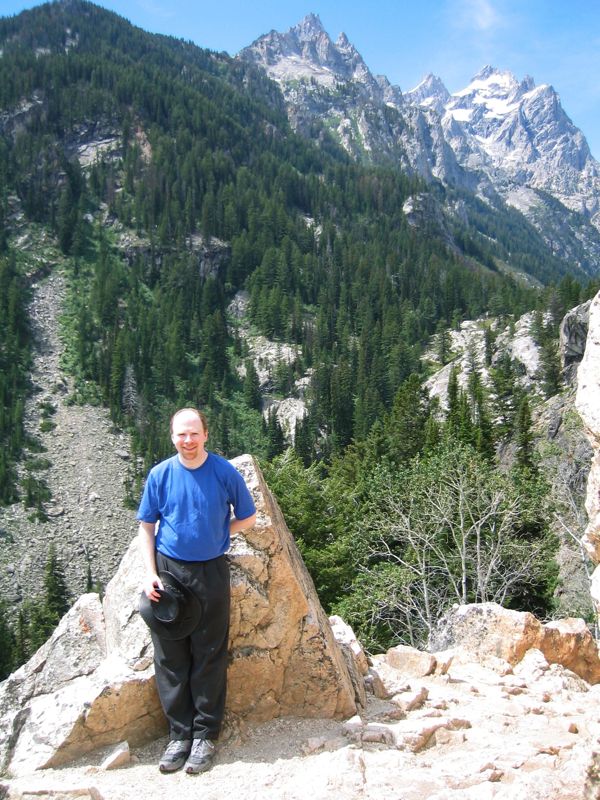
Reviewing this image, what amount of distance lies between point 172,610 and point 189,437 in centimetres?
171

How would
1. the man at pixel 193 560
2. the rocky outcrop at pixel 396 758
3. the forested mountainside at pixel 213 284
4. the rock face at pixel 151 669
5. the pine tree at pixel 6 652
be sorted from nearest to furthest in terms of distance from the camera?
the rocky outcrop at pixel 396 758
the man at pixel 193 560
the rock face at pixel 151 669
the pine tree at pixel 6 652
the forested mountainside at pixel 213 284

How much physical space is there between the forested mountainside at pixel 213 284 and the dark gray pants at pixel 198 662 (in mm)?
26310

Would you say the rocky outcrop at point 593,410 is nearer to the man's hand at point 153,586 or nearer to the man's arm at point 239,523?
the man's arm at point 239,523

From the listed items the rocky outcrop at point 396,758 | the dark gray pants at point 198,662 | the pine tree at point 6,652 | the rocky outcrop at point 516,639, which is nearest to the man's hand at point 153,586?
the dark gray pants at point 198,662

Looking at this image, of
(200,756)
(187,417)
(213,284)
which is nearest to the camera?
(200,756)

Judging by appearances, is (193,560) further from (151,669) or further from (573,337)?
(573,337)

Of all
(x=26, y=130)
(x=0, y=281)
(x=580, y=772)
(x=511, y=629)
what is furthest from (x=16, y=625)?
(x=26, y=130)

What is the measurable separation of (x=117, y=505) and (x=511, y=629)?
80158mm

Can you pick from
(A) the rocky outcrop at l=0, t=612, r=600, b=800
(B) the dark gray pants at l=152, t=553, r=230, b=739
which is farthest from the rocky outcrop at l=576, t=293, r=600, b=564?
(B) the dark gray pants at l=152, t=553, r=230, b=739

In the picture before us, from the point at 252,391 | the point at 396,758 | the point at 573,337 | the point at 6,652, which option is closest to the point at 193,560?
the point at 396,758

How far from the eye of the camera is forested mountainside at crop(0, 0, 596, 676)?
3647 inches

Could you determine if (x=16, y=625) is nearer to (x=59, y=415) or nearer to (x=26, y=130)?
(x=59, y=415)

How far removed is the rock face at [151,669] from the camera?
588 cm

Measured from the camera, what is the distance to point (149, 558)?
584 cm
